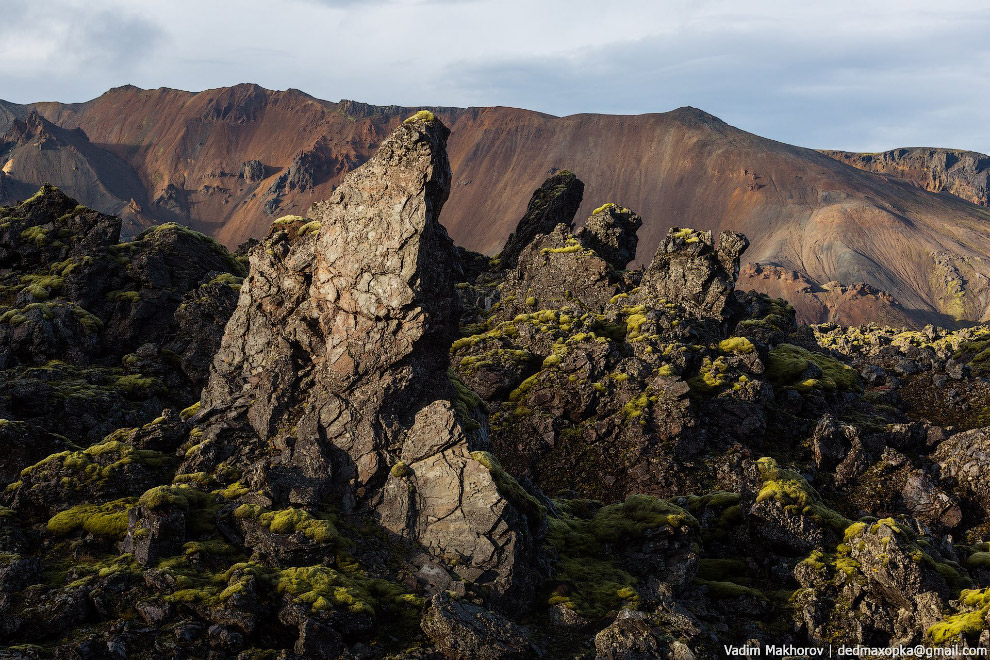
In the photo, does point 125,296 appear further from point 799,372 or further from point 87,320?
point 799,372

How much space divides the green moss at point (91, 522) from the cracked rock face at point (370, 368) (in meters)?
4.50

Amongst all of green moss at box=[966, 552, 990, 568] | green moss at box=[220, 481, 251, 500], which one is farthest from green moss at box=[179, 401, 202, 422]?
green moss at box=[966, 552, 990, 568]

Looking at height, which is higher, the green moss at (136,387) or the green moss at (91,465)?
the green moss at (136,387)

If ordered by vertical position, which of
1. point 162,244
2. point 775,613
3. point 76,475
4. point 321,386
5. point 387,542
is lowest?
Result: point 775,613

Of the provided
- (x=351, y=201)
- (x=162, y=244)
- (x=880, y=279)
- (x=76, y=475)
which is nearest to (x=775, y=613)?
(x=351, y=201)

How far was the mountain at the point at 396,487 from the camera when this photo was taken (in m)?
20.5

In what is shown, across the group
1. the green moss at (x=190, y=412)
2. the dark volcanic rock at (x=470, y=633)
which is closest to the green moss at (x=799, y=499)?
the dark volcanic rock at (x=470, y=633)

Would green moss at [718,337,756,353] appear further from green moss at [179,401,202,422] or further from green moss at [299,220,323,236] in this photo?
green moss at [179,401,202,422]

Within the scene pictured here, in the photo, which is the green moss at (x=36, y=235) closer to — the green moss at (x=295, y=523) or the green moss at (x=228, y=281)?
the green moss at (x=228, y=281)

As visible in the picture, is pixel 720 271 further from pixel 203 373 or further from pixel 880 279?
pixel 880 279

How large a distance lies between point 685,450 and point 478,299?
28830 mm

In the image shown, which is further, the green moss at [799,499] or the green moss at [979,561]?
the green moss at [979,561]

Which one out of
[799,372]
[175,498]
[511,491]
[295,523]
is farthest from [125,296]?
[799,372]

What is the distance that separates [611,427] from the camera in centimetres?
4325
